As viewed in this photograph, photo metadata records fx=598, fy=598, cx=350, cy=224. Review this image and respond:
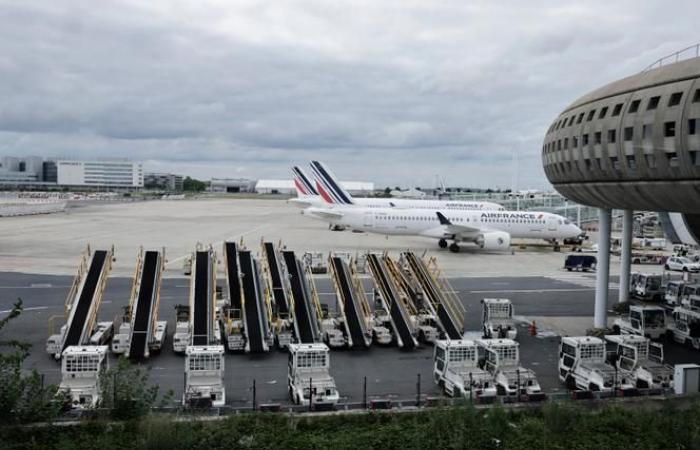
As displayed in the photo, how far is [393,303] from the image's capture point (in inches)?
1243

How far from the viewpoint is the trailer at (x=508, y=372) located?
21734 millimetres

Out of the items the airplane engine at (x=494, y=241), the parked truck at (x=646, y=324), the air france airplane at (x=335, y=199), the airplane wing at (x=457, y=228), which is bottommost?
the parked truck at (x=646, y=324)

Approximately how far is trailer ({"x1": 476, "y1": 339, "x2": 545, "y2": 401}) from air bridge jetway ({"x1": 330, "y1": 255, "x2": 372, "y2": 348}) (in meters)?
6.57

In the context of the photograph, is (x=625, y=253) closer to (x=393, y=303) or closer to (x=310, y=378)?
(x=393, y=303)

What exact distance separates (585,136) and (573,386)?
10923 mm

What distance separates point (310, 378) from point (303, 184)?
76829 mm

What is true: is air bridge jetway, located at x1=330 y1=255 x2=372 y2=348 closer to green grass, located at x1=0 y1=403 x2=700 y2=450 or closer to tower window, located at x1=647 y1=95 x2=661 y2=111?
green grass, located at x1=0 y1=403 x2=700 y2=450

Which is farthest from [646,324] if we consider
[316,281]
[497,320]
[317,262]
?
[317,262]

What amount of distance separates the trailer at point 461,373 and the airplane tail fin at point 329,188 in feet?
179

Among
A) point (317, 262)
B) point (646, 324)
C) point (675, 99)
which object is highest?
point (675, 99)

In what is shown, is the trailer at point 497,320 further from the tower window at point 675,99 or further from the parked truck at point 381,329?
the tower window at point 675,99

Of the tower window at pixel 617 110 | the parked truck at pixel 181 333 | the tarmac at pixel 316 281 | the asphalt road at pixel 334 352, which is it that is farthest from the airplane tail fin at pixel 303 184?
the tower window at pixel 617 110

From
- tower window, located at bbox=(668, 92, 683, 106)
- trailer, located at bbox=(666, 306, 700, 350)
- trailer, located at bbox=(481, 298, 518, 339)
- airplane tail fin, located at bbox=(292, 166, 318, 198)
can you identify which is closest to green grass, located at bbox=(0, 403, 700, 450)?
tower window, located at bbox=(668, 92, 683, 106)

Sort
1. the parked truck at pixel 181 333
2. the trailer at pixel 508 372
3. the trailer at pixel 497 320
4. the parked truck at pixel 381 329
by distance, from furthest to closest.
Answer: the trailer at pixel 497 320
the parked truck at pixel 381 329
the parked truck at pixel 181 333
the trailer at pixel 508 372
